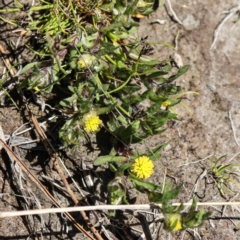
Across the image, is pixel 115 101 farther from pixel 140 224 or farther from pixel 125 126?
pixel 140 224

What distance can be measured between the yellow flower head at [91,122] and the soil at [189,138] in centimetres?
19

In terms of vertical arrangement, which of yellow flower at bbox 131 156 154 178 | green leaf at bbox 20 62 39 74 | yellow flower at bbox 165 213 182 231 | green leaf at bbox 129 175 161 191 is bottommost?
yellow flower at bbox 165 213 182 231

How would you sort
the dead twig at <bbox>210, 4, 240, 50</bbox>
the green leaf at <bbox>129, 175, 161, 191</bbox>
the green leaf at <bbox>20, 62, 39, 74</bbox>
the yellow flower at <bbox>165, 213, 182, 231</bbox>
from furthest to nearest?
1. the dead twig at <bbox>210, 4, 240, 50</bbox>
2. the green leaf at <bbox>20, 62, 39, 74</bbox>
3. the green leaf at <bbox>129, 175, 161, 191</bbox>
4. the yellow flower at <bbox>165, 213, 182, 231</bbox>

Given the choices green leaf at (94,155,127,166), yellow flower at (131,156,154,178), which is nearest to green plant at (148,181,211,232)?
yellow flower at (131,156,154,178)

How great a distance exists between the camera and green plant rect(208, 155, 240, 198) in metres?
2.56

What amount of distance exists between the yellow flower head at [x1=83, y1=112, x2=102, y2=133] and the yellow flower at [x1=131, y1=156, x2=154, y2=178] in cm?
28

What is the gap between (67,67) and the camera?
8.16 feet

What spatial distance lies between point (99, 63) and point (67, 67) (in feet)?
0.66

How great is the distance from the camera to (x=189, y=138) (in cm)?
265

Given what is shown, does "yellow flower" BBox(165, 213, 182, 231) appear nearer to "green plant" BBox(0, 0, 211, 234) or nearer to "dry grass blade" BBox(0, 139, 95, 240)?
"green plant" BBox(0, 0, 211, 234)

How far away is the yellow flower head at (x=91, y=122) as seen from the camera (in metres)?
2.33

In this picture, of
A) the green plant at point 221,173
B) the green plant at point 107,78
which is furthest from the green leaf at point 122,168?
the green plant at point 221,173

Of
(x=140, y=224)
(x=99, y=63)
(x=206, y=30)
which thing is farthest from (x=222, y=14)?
(x=140, y=224)

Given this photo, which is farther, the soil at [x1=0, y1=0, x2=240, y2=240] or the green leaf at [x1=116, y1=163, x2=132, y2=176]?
the soil at [x1=0, y1=0, x2=240, y2=240]
